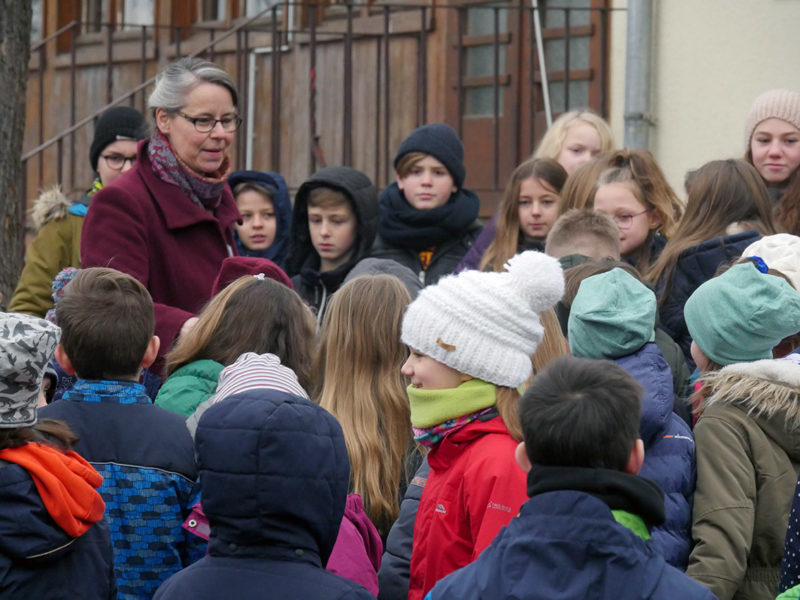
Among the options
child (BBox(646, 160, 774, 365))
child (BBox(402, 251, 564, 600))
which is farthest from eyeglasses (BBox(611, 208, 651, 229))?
child (BBox(402, 251, 564, 600))

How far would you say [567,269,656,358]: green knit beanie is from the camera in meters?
3.40

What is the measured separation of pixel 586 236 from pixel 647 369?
1.22 m

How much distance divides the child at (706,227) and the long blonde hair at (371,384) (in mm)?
1140

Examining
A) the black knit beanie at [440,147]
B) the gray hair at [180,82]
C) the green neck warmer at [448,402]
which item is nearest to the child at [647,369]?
the green neck warmer at [448,402]

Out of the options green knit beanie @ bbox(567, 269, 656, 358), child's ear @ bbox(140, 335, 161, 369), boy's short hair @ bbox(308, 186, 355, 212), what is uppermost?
boy's short hair @ bbox(308, 186, 355, 212)

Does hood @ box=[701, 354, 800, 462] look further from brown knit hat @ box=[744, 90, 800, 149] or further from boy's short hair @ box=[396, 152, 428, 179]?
boy's short hair @ box=[396, 152, 428, 179]

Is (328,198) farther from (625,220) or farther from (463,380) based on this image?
(463,380)

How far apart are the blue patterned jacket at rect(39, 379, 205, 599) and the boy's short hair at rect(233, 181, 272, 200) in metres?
3.12

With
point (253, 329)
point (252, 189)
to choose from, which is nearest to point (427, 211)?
point (252, 189)

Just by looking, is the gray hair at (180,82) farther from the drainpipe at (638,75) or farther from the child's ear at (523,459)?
the drainpipe at (638,75)

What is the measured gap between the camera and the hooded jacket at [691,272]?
14.2ft

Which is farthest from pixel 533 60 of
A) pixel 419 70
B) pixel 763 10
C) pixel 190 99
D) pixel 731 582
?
pixel 731 582

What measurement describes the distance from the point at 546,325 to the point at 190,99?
5.36ft

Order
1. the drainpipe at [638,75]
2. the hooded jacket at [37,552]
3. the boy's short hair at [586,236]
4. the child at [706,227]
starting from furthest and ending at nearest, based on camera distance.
Answer: the drainpipe at [638,75] < the boy's short hair at [586,236] < the child at [706,227] < the hooded jacket at [37,552]
